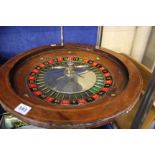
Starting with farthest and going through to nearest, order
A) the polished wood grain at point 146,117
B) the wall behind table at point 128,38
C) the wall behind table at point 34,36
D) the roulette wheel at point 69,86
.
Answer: the wall behind table at point 128,38 → the wall behind table at point 34,36 → the polished wood grain at point 146,117 → the roulette wheel at point 69,86

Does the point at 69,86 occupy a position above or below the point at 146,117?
above

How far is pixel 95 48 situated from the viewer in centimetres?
142

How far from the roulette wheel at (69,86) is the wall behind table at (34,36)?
0.36 meters

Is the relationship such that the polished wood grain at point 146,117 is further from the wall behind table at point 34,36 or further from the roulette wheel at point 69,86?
the wall behind table at point 34,36

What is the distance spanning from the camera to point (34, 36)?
176cm

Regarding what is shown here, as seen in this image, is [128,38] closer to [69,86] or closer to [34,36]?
[34,36]

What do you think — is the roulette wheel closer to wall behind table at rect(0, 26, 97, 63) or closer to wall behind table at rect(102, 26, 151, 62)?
wall behind table at rect(0, 26, 97, 63)

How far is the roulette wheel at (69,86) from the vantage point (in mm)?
871

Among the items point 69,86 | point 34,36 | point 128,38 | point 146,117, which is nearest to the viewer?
point 69,86

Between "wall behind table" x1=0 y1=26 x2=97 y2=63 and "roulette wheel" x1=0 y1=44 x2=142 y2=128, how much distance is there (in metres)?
0.36

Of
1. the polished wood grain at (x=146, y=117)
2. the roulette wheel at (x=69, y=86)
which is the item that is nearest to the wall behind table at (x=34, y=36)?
the roulette wheel at (x=69, y=86)

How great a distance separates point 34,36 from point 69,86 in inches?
33.3

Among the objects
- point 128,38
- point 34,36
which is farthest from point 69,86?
point 128,38

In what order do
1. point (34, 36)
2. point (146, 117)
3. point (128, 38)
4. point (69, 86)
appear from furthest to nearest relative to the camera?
point (128, 38) → point (34, 36) → point (146, 117) → point (69, 86)
